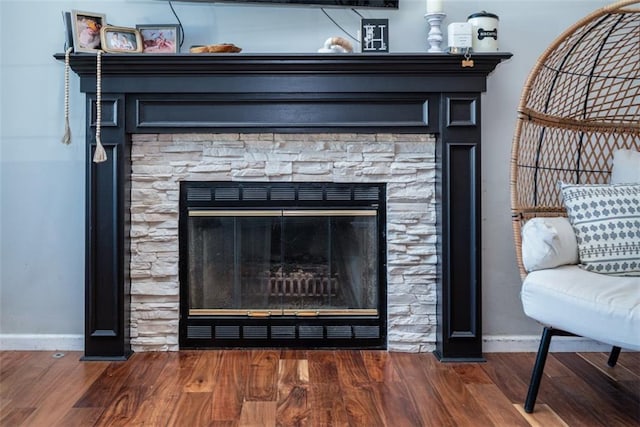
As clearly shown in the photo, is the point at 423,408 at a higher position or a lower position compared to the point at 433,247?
lower

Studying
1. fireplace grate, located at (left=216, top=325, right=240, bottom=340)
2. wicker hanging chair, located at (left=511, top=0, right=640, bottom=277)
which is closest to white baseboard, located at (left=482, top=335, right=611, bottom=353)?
wicker hanging chair, located at (left=511, top=0, right=640, bottom=277)

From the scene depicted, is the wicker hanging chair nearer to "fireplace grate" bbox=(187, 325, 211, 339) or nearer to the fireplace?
the fireplace

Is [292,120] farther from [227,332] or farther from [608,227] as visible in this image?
[608,227]

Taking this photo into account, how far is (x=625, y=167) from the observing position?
2033 millimetres

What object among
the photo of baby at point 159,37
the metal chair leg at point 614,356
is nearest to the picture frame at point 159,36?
the photo of baby at point 159,37

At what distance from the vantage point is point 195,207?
2.30m

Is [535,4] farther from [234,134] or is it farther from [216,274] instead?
[216,274]

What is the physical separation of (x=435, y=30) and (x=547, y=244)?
40.6 inches

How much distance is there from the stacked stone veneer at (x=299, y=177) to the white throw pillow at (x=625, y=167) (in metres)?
0.72

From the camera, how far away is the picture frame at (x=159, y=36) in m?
2.21

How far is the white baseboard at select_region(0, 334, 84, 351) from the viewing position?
2318mm

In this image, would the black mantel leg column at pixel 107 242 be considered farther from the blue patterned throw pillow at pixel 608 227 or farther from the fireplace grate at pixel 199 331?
the blue patterned throw pillow at pixel 608 227

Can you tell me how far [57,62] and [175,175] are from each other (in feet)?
2.41

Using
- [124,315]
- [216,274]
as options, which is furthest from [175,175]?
[124,315]
